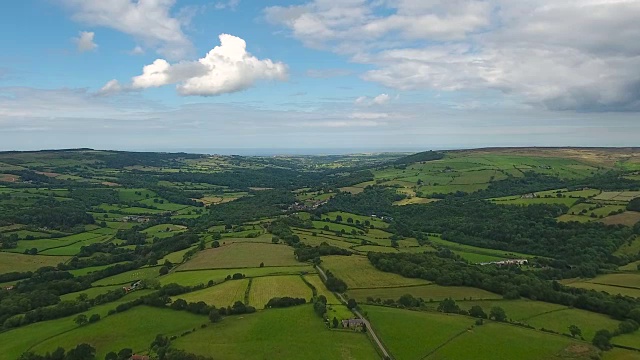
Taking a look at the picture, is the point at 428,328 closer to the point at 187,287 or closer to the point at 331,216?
the point at 187,287

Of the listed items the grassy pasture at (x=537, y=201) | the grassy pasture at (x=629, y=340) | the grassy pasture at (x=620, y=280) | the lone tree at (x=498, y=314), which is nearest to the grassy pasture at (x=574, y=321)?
the grassy pasture at (x=629, y=340)

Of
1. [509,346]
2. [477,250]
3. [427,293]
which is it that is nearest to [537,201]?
[477,250]

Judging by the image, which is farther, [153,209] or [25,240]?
[153,209]

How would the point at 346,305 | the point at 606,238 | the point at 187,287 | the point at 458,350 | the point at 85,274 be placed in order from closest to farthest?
the point at 458,350 → the point at 346,305 → the point at 187,287 → the point at 85,274 → the point at 606,238

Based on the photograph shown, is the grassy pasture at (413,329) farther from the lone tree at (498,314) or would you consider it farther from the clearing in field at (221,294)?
the clearing in field at (221,294)

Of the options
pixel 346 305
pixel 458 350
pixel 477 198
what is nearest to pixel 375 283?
pixel 346 305

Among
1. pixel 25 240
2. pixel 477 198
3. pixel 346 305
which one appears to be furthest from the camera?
pixel 477 198

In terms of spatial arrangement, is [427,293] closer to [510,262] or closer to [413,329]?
[413,329]
